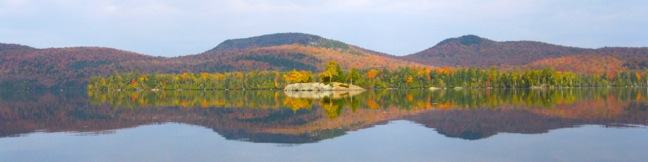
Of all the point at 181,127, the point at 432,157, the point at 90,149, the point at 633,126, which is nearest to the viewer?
the point at 432,157

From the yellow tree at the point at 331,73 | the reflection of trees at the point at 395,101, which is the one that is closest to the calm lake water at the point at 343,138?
the reflection of trees at the point at 395,101

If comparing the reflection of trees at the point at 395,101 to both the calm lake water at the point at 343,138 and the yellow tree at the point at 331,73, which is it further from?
the yellow tree at the point at 331,73

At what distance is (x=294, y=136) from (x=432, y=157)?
13.2m

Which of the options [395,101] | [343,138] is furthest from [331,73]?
[343,138]

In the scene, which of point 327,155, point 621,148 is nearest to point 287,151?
point 327,155

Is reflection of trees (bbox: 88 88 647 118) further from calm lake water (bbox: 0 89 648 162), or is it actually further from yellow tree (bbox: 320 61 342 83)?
yellow tree (bbox: 320 61 342 83)

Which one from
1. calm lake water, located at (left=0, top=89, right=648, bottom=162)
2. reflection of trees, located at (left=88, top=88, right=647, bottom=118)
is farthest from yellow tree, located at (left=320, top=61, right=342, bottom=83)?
calm lake water, located at (left=0, top=89, right=648, bottom=162)

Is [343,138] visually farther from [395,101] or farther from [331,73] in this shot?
[331,73]

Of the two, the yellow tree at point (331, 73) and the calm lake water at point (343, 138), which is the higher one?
the yellow tree at point (331, 73)

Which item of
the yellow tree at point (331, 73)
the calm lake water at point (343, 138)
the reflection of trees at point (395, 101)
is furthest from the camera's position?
the yellow tree at point (331, 73)

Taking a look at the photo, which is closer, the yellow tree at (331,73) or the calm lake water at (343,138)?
the calm lake water at (343,138)

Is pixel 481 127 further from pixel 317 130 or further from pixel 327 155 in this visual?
pixel 327 155

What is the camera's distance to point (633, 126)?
45.0m

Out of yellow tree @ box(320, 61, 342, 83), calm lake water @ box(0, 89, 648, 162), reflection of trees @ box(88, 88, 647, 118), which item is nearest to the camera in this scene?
calm lake water @ box(0, 89, 648, 162)
